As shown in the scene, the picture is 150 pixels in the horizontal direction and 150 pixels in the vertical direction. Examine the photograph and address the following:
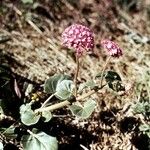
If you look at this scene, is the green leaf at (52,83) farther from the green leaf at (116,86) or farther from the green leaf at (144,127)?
the green leaf at (144,127)

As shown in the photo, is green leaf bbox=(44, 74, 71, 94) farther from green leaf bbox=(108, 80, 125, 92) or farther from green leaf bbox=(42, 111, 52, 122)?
green leaf bbox=(108, 80, 125, 92)

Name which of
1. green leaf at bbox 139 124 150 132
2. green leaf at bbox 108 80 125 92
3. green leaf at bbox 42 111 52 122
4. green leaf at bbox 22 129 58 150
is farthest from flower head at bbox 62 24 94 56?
green leaf at bbox 139 124 150 132

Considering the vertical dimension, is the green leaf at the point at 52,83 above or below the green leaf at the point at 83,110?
above

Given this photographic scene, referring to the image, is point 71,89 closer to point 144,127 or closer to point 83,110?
point 83,110

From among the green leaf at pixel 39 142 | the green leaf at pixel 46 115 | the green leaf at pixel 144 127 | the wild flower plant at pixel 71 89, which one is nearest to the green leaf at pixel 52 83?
the wild flower plant at pixel 71 89

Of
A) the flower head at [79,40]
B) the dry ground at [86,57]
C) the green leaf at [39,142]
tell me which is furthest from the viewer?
the dry ground at [86,57]

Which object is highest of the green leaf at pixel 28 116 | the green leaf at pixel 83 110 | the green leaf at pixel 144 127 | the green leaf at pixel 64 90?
the green leaf at pixel 64 90
